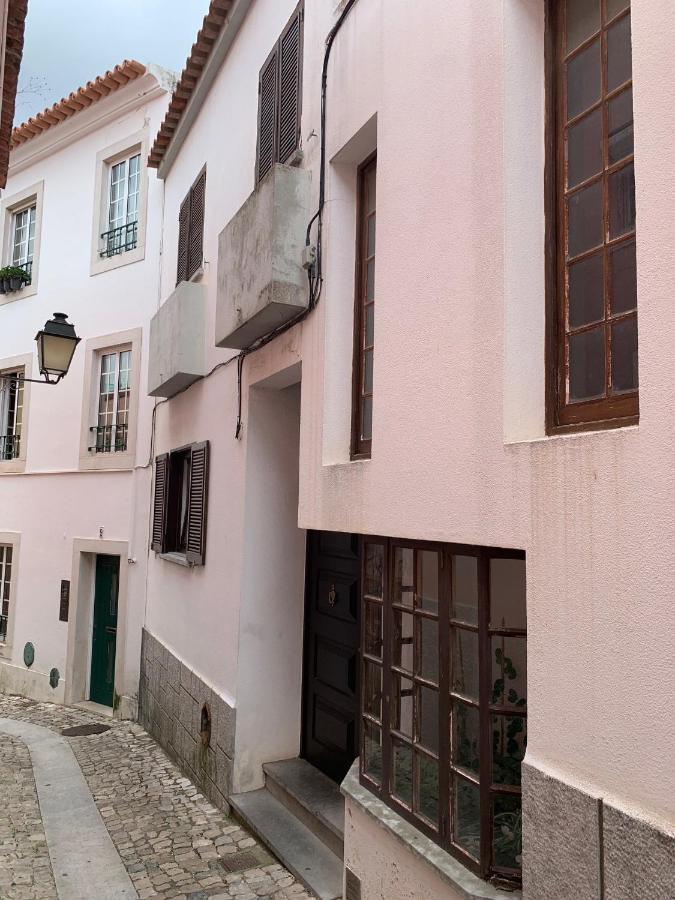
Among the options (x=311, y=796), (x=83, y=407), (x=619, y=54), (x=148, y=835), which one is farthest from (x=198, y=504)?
(x=619, y=54)

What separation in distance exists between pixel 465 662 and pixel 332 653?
2632 millimetres

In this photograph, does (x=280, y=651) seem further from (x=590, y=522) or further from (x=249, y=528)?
(x=590, y=522)

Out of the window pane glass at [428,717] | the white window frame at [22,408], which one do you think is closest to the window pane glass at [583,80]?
the window pane glass at [428,717]

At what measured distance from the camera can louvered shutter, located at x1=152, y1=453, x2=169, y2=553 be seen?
822cm

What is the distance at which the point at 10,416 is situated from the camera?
12.2 metres

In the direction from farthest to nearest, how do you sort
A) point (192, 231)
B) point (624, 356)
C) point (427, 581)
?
1. point (192, 231)
2. point (427, 581)
3. point (624, 356)

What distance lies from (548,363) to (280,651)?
12.8 feet

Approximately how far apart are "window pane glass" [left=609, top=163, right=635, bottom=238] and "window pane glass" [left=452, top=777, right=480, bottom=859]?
Result: 225cm

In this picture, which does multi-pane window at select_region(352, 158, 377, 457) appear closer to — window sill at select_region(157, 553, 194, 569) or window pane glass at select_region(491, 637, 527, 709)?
window pane glass at select_region(491, 637, 527, 709)

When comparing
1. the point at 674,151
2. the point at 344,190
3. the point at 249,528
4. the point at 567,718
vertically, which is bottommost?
the point at 567,718

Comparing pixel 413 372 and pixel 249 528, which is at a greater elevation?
pixel 413 372

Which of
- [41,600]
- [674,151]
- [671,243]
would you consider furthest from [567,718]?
[41,600]

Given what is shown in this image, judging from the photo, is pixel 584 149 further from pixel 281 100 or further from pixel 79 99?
pixel 79 99

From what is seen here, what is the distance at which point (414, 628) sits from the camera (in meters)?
3.45
